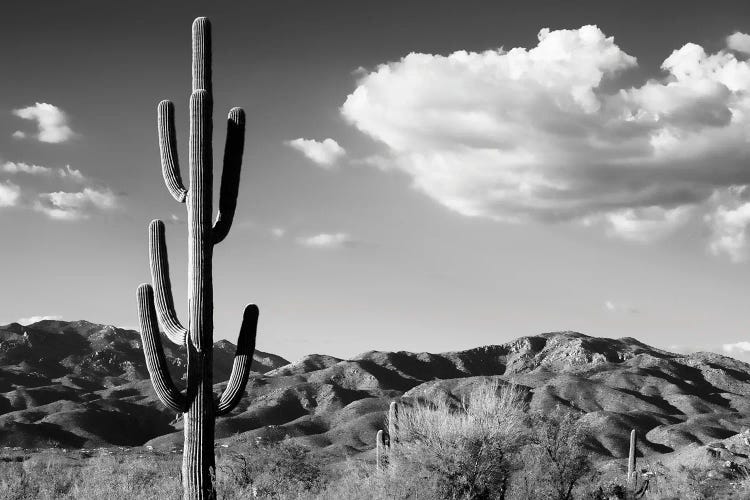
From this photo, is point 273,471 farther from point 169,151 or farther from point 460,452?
point 169,151

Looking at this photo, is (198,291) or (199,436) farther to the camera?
(198,291)

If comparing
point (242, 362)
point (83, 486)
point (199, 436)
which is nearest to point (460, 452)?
point (242, 362)

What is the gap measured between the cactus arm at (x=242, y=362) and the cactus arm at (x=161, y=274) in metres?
1.25

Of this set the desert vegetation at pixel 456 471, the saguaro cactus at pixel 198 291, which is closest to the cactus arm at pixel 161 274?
the saguaro cactus at pixel 198 291

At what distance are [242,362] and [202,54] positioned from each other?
20.0 ft

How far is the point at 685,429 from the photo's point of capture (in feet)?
220

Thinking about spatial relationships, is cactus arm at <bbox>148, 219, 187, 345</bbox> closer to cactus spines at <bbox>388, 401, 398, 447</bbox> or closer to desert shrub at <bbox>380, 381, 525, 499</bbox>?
desert shrub at <bbox>380, 381, 525, 499</bbox>

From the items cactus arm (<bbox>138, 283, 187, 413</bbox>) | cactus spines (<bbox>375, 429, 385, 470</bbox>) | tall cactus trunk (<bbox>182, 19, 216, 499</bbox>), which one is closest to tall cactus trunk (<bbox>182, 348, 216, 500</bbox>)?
tall cactus trunk (<bbox>182, 19, 216, 499</bbox>)

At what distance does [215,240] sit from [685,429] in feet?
211

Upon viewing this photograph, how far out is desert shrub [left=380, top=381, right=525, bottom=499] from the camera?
22453 mm

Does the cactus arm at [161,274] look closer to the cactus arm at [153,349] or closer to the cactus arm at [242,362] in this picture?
the cactus arm at [153,349]

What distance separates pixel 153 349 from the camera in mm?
13266

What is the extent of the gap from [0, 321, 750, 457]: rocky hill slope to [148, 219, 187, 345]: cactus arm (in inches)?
1666

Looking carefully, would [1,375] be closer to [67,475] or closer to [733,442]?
[67,475]
